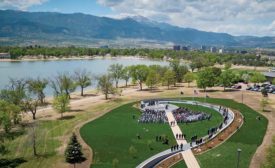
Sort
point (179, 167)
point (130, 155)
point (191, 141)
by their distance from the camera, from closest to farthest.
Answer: point (179, 167), point (130, 155), point (191, 141)

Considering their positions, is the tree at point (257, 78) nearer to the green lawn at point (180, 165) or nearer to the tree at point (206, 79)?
the tree at point (206, 79)

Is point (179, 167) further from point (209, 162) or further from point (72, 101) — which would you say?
point (72, 101)

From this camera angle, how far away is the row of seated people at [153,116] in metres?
61.2

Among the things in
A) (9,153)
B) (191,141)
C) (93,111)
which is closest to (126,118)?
(93,111)

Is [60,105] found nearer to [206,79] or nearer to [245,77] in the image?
[206,79]

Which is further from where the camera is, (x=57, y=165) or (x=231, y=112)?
(x=231, y=112)

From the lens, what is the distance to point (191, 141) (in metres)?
48.8

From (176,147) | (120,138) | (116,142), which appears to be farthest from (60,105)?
(176,147)

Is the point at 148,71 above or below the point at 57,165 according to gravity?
above

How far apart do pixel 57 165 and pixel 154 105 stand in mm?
36455

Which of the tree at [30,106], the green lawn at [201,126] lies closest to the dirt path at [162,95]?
the tree at [30,106]

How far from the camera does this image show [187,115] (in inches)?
2534

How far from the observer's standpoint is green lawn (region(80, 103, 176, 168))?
43.0m

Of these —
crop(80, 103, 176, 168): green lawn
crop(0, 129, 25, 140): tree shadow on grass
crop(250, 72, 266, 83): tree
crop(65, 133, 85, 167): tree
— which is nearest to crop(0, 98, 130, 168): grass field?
crop(0, 129, 25, 140): tree shadow on grass
